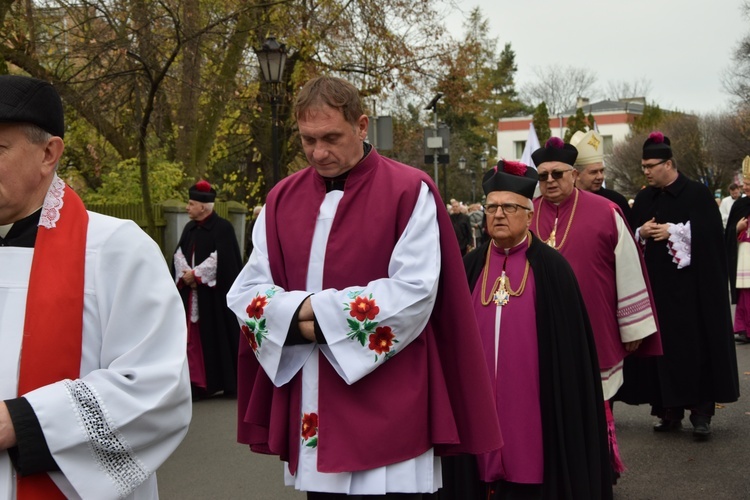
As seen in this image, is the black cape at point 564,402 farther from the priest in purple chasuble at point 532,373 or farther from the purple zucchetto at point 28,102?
the purple zucchetto at point 28,102

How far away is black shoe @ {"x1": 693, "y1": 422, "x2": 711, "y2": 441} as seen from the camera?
7.95m

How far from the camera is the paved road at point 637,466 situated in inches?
264

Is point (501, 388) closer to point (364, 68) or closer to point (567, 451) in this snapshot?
point (567, 451)

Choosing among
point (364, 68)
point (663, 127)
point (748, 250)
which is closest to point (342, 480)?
point (748, 250)

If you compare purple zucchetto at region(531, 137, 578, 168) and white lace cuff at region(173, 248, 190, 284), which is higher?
purple zucchetto at region(531, 137, 578, 168)

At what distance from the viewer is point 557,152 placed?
21.7 ft

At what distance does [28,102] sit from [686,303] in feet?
21.2

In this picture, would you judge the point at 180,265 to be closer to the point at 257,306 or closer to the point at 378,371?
the point at 257,306

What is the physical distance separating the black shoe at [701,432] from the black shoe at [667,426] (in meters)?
0.36

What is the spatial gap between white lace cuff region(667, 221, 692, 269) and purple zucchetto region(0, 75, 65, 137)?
620 cm

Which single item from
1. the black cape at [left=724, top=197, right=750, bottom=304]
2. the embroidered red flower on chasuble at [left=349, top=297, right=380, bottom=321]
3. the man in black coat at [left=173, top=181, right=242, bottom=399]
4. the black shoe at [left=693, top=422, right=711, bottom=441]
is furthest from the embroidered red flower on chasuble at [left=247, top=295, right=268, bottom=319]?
the black cape at [left=724, top=197, right=750, bottom=304]

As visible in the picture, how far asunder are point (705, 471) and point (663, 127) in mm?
62232

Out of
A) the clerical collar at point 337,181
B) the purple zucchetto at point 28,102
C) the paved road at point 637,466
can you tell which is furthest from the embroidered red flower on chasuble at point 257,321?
the paved road at point 637,466

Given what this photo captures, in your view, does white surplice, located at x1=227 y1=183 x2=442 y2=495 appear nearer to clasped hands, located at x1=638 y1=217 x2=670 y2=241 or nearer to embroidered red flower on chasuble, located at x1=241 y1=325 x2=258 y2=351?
embroidered red flower on chasuble, located at x1=241 y1=325 x2=258 y2=351
